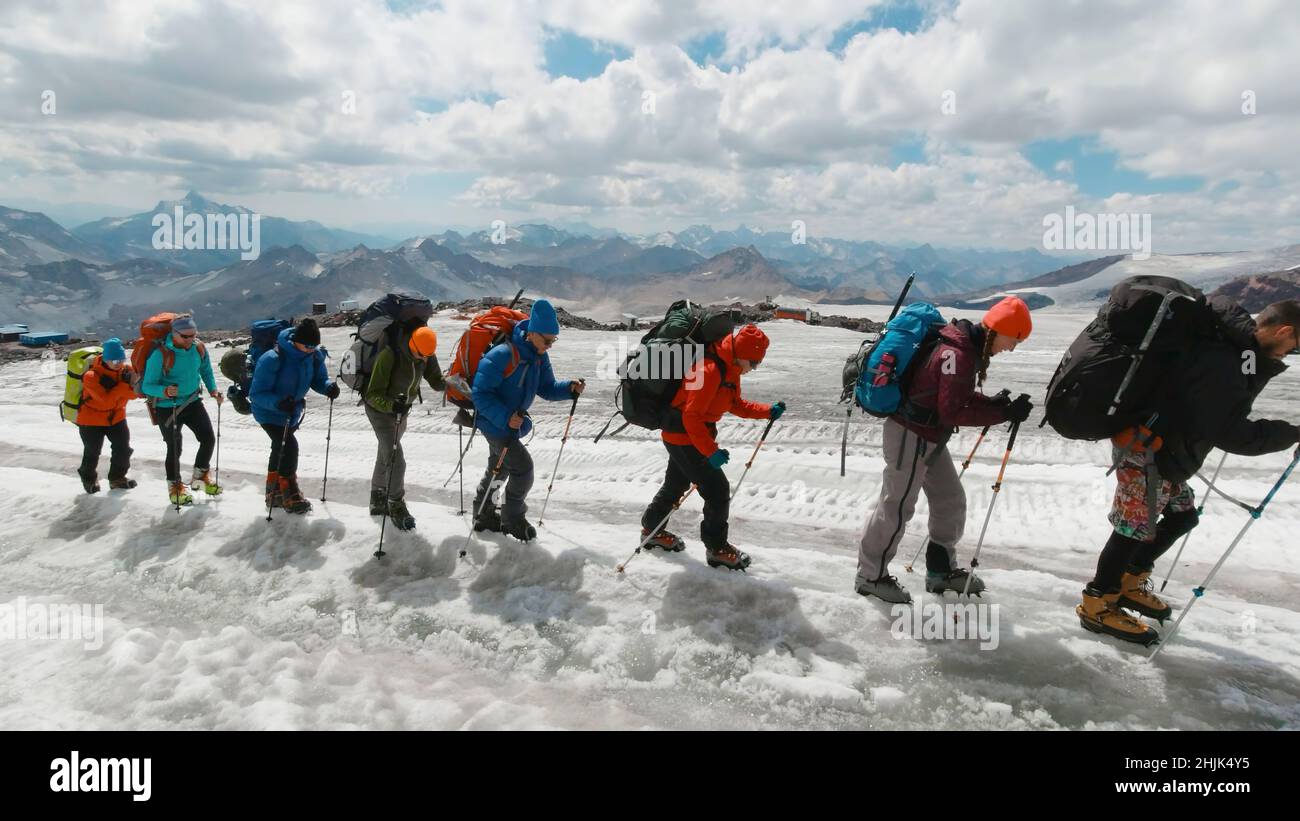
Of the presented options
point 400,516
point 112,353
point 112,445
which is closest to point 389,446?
point 400,516

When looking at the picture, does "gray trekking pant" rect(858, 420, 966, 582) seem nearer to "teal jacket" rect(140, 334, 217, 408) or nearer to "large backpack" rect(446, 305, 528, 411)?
"large backpack" rect(446, 305, 528, 411)

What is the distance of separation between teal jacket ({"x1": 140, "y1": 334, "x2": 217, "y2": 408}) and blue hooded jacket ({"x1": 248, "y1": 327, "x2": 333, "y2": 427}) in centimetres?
113

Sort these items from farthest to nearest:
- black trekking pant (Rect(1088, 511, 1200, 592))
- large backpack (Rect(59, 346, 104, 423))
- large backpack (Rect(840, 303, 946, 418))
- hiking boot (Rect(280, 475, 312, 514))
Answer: large backpack (Rect(59, 346, 104, 423)), hiking boot (Rect(280, 475, 312, 514)), large backpack (Rect(840, 303, 946, 418)), black trekking pant (Rect(1088, 511, 1200, 592))

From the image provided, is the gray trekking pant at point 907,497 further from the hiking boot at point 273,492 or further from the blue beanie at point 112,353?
the blue beanie at point 112,353

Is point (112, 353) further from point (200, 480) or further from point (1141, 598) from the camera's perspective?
point (1141, 598)

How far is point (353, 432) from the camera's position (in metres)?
14.3

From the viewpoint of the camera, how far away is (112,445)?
8.92 metres

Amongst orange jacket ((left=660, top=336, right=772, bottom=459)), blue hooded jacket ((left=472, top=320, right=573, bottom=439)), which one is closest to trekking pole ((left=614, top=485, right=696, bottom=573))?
orange jacket ((left=660, top=336, right=772, bottom=459))

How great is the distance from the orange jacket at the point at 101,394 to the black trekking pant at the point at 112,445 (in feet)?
0.29

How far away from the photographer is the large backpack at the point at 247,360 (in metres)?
7.92

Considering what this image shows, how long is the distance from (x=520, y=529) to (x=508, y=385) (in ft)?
5.07

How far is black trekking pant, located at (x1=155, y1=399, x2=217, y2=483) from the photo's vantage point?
26.8 ft

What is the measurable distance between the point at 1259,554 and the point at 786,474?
5386 millimetres
